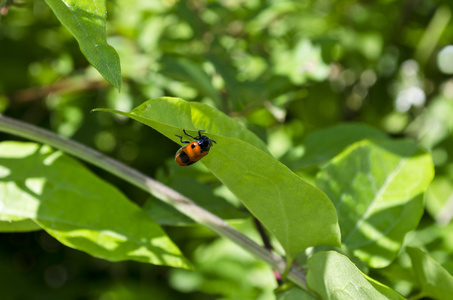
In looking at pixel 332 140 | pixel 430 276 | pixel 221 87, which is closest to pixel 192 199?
pixel 332 140

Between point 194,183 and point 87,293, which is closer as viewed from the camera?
point 194,183

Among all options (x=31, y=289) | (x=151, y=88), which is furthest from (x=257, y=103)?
(x=31, y=289)

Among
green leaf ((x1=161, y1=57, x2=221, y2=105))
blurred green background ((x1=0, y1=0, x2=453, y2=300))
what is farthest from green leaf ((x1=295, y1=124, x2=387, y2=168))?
green leaf ((x1=161, y1=57, x2=221, y2=105))

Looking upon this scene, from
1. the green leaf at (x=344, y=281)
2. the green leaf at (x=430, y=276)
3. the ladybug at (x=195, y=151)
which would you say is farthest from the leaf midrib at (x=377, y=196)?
the ladybug at (x=195, y=151)

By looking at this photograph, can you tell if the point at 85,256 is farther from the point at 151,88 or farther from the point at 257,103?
the point at 257,103

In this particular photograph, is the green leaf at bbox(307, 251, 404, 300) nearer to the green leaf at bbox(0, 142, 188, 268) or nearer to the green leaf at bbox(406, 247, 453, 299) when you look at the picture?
the green leaf at bbox(406, 247, 453, 299)

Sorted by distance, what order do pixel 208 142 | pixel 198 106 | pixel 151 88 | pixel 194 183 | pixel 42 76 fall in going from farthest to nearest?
pixel 42 76 → pixel 151 88 → pixel 194 183 → pixel 208 142 → pixel 198 106
